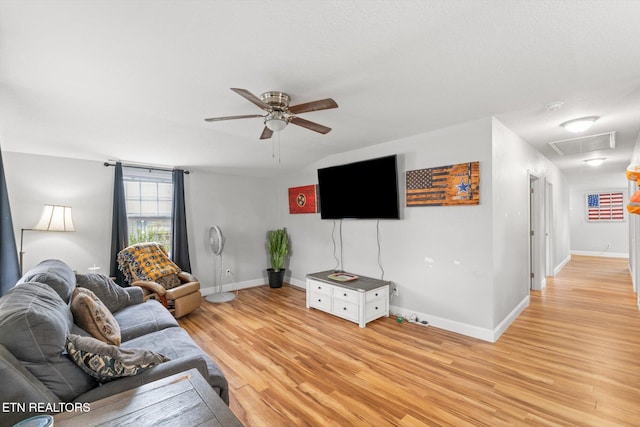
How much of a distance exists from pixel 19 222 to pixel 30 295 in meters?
2.93

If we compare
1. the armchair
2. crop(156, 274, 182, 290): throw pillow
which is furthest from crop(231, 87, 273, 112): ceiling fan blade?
crop(156, 274, 182, 290): throw pillow

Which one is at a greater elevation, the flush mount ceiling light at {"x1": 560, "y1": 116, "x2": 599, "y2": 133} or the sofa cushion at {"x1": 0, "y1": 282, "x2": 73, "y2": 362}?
the flush mount ceiling light at {"x1": 560, "y1": 116, "x2": 599, "y2": 133}

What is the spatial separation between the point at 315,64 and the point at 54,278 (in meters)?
2.52

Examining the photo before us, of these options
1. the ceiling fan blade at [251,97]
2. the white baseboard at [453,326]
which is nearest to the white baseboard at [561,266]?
the white baseboard at [453,326]

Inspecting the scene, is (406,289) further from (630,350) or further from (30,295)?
(30,295)

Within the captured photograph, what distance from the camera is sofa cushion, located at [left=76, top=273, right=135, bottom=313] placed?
2.77 metres

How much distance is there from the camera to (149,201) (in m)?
4.66

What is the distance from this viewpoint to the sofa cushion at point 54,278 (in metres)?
2.04

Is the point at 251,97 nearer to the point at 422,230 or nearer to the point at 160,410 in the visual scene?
the point at 160,410

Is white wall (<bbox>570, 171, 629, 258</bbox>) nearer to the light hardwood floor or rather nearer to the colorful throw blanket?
the light hardwood floor

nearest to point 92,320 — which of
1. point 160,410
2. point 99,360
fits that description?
point 99,360

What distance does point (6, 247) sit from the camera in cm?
315

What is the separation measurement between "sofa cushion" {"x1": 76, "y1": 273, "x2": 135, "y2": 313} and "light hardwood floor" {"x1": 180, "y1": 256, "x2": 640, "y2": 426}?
911 millimetres

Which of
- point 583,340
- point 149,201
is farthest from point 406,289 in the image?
point 149,201
